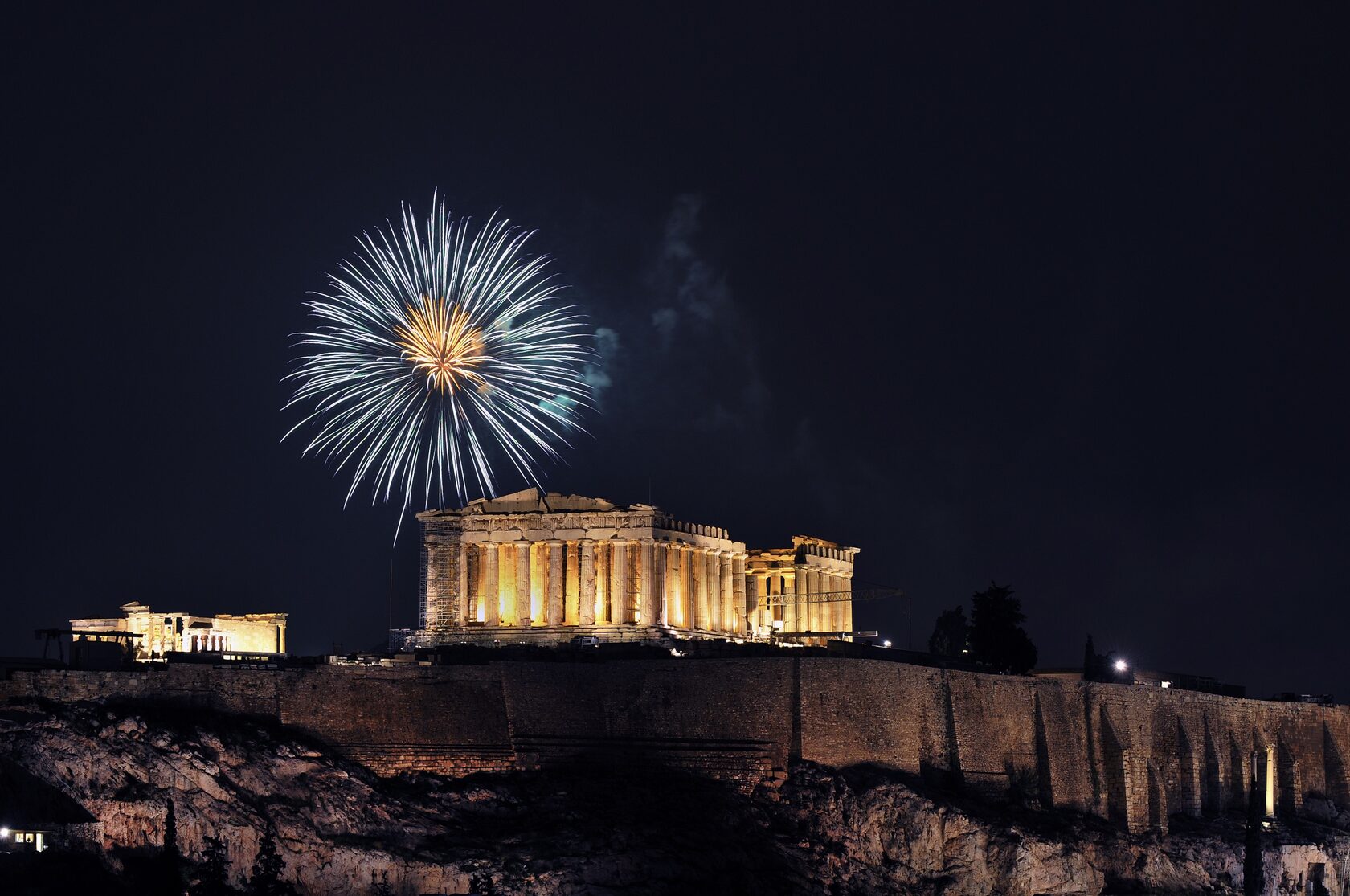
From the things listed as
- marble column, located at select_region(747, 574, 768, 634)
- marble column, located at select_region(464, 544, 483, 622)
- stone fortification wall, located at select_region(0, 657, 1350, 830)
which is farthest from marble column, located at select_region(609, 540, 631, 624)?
stone fortification wall, located at select_region(0, 657, 1350, 830)

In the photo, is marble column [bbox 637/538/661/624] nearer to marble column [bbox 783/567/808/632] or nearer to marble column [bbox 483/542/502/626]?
marble column [bbox 483/542/502/626]

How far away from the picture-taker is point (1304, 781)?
122438 mm

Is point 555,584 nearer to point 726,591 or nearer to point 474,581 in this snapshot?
point 474,581

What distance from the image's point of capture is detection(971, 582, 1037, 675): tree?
4454 inches

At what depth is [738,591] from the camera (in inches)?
4636

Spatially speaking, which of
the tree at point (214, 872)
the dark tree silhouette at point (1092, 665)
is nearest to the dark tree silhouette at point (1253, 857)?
the dark tree silhouette at point (1092, 665)

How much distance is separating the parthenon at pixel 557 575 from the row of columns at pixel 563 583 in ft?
0.13

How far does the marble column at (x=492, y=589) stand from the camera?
4311 inches

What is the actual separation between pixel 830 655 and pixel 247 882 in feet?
88.3

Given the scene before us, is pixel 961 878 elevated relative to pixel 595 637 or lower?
lower

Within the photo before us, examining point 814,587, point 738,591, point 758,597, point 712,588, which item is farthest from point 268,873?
point 814,587

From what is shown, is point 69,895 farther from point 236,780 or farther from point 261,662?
point 261,662

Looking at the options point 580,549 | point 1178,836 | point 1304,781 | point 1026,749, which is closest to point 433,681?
point 580,549

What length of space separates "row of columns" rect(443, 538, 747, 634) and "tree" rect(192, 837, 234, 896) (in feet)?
107
